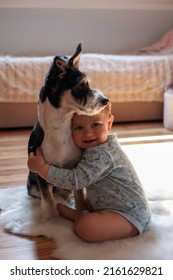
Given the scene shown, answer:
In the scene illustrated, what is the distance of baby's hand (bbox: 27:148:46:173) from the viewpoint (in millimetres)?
1260

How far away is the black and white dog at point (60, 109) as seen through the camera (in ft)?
3.82

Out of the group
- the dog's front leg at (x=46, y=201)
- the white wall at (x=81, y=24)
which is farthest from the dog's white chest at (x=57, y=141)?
the white wall at (x=81, y=24)

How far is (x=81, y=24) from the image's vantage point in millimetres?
3492

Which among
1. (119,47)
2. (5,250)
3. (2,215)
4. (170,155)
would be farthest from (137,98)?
(5,250)

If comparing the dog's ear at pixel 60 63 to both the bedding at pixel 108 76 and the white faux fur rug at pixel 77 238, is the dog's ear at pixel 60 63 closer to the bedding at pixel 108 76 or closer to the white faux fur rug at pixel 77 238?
the white faux fur rug at pixel 77 238

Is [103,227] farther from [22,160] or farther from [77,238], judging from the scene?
[22,160]

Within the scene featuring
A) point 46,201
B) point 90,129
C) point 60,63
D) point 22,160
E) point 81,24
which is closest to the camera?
point 60,63

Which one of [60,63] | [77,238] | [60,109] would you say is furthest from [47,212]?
[60,63]

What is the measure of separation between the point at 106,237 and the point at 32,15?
269cm

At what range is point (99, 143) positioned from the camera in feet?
4.16

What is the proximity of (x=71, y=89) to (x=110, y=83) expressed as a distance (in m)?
1.56

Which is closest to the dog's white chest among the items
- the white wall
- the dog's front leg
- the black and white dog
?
the black and white dog

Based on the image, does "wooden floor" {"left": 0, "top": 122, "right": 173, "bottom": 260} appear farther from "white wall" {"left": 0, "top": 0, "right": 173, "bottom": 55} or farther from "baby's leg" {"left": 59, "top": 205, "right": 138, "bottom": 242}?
"white wall" {"left": 0, "top": 0, "right": 173, "bottom": 55}

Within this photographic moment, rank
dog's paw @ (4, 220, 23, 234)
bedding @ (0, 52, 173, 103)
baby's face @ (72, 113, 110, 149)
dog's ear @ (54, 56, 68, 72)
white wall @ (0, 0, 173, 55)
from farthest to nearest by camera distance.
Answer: white wall @ (0, 0, 173, 55)
bedding @ (0, 52, 173, 103)
dog's paw @ (4, 220, 23, 234)
baby's face @ (72, 113, 110, 149)
dog's ear @ (54, 56, 68, 72)
